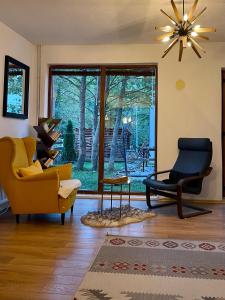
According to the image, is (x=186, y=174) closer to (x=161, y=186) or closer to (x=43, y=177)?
(x=161, y=186)

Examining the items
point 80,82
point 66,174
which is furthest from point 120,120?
point 66,174

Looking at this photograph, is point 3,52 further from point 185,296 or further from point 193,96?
point 185,296

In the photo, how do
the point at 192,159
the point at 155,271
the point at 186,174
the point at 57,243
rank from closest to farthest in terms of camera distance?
the point at 155,271 < the point at 57,243 < the point at 186,174 < the point at 192,159

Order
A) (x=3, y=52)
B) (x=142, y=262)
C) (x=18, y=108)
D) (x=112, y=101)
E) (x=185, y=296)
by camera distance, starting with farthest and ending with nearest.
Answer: (x=112, y=101), (x=18, y=108), (x=3, y=52), (x=142, y=262), (x=185, y=296)

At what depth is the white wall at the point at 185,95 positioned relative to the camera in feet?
15.5

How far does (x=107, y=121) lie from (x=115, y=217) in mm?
1982

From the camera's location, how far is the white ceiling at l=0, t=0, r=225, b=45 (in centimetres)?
343

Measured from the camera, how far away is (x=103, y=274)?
2.24 m

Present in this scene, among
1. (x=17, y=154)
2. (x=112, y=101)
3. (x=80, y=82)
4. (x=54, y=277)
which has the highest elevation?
(x=80, y=82)

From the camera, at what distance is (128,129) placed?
517 cm

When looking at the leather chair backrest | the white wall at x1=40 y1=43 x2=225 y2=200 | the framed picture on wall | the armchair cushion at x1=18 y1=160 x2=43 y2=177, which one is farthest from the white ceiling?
the armchair cushion at x1=18 y1=160 x2=43 y2=177

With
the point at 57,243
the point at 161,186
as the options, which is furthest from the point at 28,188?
the point at 161,186

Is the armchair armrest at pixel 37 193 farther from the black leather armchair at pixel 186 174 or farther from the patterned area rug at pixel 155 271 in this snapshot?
Result: the black leather armchair at pixel 186 174

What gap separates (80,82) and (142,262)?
3566 millimetres
